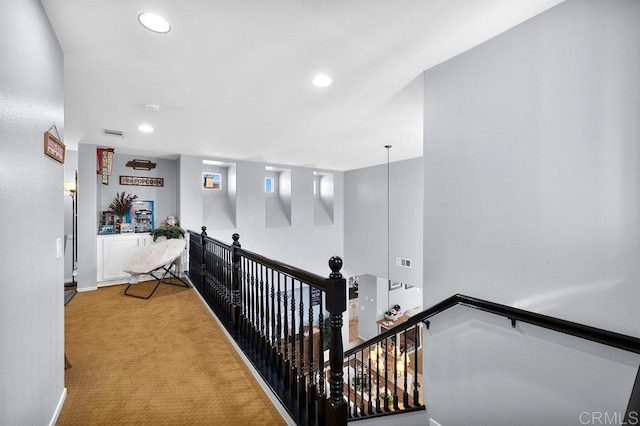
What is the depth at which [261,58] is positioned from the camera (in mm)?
2098

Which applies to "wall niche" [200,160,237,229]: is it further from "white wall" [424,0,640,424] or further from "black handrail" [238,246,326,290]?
"white wall" [424,0,640,424]

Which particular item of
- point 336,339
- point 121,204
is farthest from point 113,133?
point 336,339

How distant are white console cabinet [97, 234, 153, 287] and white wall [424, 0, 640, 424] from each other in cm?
520

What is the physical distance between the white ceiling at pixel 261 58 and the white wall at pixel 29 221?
1.45 feet

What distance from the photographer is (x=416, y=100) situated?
287cm

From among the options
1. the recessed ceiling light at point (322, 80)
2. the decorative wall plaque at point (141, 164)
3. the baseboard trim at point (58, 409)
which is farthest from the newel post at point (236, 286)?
the decorative wall plaque at point (141, 164)

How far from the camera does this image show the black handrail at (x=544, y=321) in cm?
126

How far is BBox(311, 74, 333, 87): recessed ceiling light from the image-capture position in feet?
7.76

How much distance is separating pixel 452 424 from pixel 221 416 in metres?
1.64

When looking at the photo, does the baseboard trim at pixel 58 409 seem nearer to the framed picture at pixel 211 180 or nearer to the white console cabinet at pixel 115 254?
the white console cabinet at pixel 115 254

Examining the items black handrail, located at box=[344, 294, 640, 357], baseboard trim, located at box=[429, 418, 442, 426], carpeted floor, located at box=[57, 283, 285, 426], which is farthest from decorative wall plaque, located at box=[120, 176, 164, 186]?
baseboard trim, located at box=[429, 418, 442, 426]

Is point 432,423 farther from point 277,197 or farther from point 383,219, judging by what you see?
point 277,197

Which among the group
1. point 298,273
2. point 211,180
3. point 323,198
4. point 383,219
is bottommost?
point 298,273

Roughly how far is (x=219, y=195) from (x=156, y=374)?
480 centimetres
